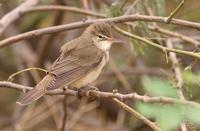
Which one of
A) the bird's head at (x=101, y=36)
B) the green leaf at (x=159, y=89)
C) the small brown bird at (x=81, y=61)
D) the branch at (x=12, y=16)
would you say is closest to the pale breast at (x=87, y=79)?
the small brown bird at (x=81, y=61)

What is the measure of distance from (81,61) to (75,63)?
0.09 m

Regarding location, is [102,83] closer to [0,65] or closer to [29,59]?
[29,59]

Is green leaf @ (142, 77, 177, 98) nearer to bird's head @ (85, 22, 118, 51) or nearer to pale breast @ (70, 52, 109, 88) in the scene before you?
pale breast @ (70, 52, 109, 88)

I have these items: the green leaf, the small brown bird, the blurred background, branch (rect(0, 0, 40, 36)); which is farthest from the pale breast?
the green leaf

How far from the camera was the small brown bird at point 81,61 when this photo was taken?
365 centimetres

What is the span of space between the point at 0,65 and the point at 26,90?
137 inches

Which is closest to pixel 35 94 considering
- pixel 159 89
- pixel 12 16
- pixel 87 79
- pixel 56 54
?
pixel 87 79

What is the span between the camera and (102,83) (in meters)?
6.21

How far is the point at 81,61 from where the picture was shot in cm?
415

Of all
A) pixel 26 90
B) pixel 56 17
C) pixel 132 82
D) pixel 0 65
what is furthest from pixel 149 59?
pixel 26 90

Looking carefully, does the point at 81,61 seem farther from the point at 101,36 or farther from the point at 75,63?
the point at 101,36

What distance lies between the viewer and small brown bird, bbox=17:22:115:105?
365cm

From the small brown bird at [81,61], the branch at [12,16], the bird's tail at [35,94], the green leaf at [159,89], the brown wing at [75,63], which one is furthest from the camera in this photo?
the branch at [12,16]

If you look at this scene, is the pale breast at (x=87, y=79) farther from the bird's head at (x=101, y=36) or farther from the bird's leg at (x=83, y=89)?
the bird's head at (x=101, y=36)
